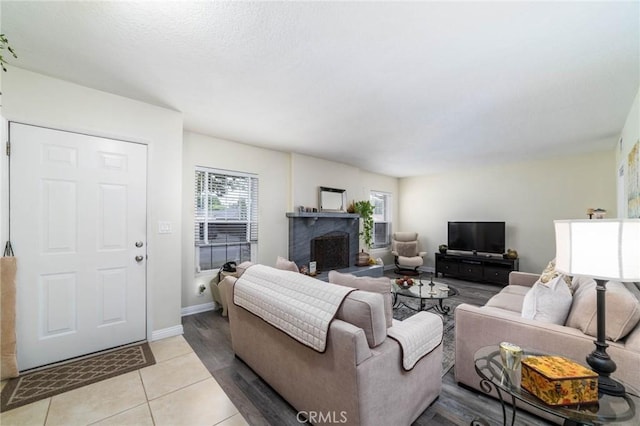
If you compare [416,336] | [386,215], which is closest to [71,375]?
[416,336]

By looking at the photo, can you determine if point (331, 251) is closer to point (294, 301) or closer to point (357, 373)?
point (294, 301)

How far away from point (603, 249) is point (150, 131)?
3.60 meters

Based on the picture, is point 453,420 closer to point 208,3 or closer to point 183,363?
point 183,363

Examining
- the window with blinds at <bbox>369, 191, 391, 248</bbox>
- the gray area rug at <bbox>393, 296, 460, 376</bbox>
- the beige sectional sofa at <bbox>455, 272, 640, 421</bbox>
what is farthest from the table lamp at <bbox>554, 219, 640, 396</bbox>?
the window with blinds at <bbox>369, 191, 391, 248</bbox>

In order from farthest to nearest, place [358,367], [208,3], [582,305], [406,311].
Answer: [406,311], [582,305], [208,3], [358,367]

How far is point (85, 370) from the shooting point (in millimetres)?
2162

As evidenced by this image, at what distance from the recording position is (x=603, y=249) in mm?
1087

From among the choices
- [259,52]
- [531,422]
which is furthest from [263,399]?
[259,52]

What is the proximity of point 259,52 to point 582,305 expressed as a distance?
9.08ft

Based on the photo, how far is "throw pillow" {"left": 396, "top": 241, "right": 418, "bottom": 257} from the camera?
615cm

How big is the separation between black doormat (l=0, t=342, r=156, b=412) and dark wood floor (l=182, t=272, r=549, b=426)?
1.68 ft

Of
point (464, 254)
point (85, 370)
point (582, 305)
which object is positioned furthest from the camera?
point (464, 254)

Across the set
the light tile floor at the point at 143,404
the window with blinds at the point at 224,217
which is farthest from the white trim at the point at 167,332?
the window with blinds at the point at 224,217

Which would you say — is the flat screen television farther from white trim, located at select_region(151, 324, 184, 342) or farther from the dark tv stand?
white trim, located at select_region(151, 324, 184, 342)
